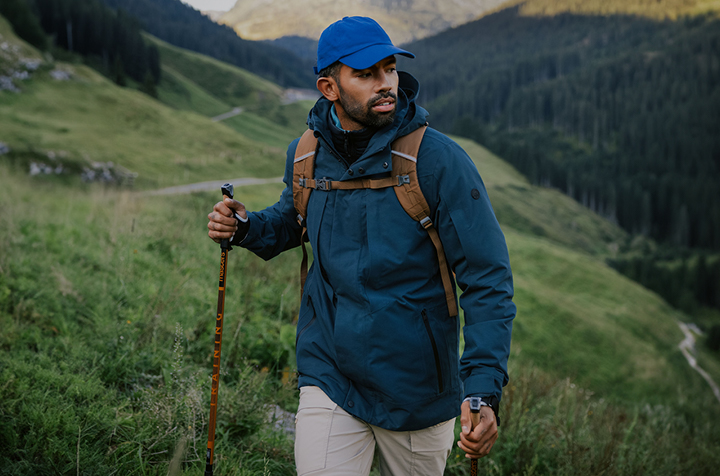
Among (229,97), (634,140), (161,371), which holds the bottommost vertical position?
(161,371)

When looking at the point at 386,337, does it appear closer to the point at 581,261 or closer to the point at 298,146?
the point at 298,146

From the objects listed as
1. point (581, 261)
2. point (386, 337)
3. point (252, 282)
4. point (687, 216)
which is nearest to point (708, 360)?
point (581, 261)

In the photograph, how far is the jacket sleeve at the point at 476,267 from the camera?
222cm

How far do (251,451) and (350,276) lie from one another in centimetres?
185

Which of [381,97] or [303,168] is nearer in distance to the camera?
[381,97]

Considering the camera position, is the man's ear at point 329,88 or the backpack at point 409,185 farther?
the man's ear at point 329,88

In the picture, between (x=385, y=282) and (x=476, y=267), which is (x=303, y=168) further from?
(x=476, y=267)

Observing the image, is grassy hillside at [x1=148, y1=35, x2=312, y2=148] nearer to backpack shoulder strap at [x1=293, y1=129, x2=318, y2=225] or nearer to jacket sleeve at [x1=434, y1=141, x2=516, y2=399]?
backpack shoulder strap at [x1=293, y1=129, x2=318, y2=225]

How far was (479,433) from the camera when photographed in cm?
209

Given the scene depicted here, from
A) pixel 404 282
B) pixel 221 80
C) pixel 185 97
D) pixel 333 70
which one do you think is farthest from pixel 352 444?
pixel 221 80

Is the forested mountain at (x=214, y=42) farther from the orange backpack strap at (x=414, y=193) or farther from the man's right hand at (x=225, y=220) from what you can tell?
the orange backpack strap at (x=414, y=193)

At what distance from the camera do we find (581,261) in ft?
125

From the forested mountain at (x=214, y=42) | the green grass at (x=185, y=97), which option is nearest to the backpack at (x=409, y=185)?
the green grass at (x=185, y=97)

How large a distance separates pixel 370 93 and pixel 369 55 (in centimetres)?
18
